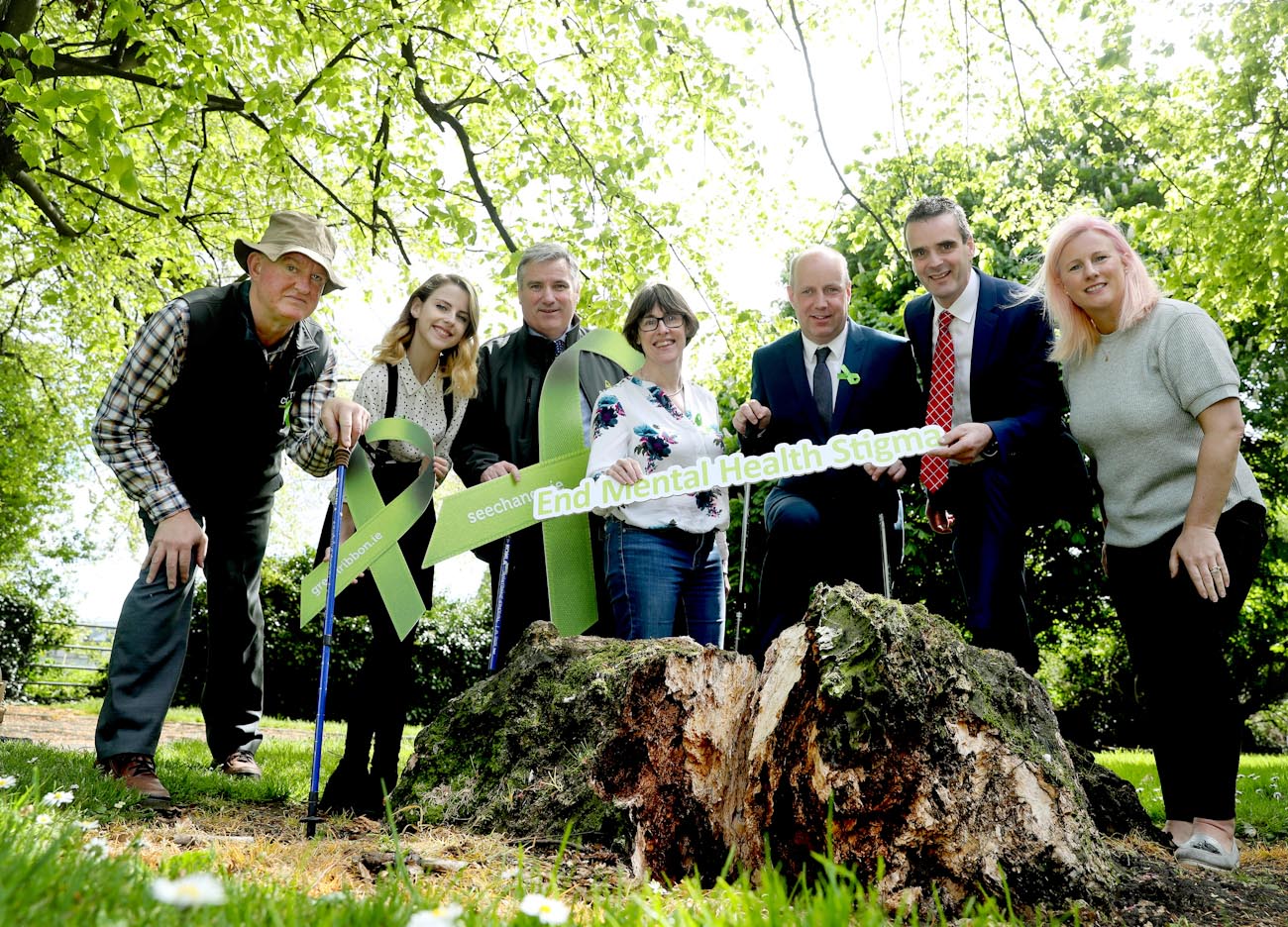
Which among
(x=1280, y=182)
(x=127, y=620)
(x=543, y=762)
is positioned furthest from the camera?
(x=1280, y=182)

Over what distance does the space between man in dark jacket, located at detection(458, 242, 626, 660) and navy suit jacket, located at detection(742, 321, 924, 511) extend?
0.81m

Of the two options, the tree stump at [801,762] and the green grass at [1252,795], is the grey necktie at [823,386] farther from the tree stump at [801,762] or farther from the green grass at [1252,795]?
the green grass at [1252,795]

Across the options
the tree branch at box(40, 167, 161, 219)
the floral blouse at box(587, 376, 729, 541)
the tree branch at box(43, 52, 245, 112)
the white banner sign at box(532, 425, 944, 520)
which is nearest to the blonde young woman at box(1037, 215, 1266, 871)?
the white banner sign at box(532, 425, 944, 520)

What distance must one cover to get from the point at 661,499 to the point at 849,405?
34.9 inches

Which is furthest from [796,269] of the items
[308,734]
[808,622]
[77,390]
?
[77,390]

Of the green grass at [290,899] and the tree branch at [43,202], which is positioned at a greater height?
the tree branch at [43,202]

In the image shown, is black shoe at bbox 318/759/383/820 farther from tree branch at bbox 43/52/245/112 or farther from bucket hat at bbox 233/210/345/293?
tree branch at bbox 43/52/245/112

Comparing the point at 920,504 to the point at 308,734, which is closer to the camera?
the point at 308,734

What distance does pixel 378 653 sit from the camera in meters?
3.53

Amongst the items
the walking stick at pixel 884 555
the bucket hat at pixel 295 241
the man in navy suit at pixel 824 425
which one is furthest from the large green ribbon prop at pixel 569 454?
the walking stick at pixel 884 555

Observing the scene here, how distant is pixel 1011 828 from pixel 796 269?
8.05 feet

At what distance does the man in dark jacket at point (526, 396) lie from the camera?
13.7 feet

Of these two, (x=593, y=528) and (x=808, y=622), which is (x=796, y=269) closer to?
(x=593, y=528)

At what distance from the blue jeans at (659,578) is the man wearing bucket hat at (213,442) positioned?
1129 mm
